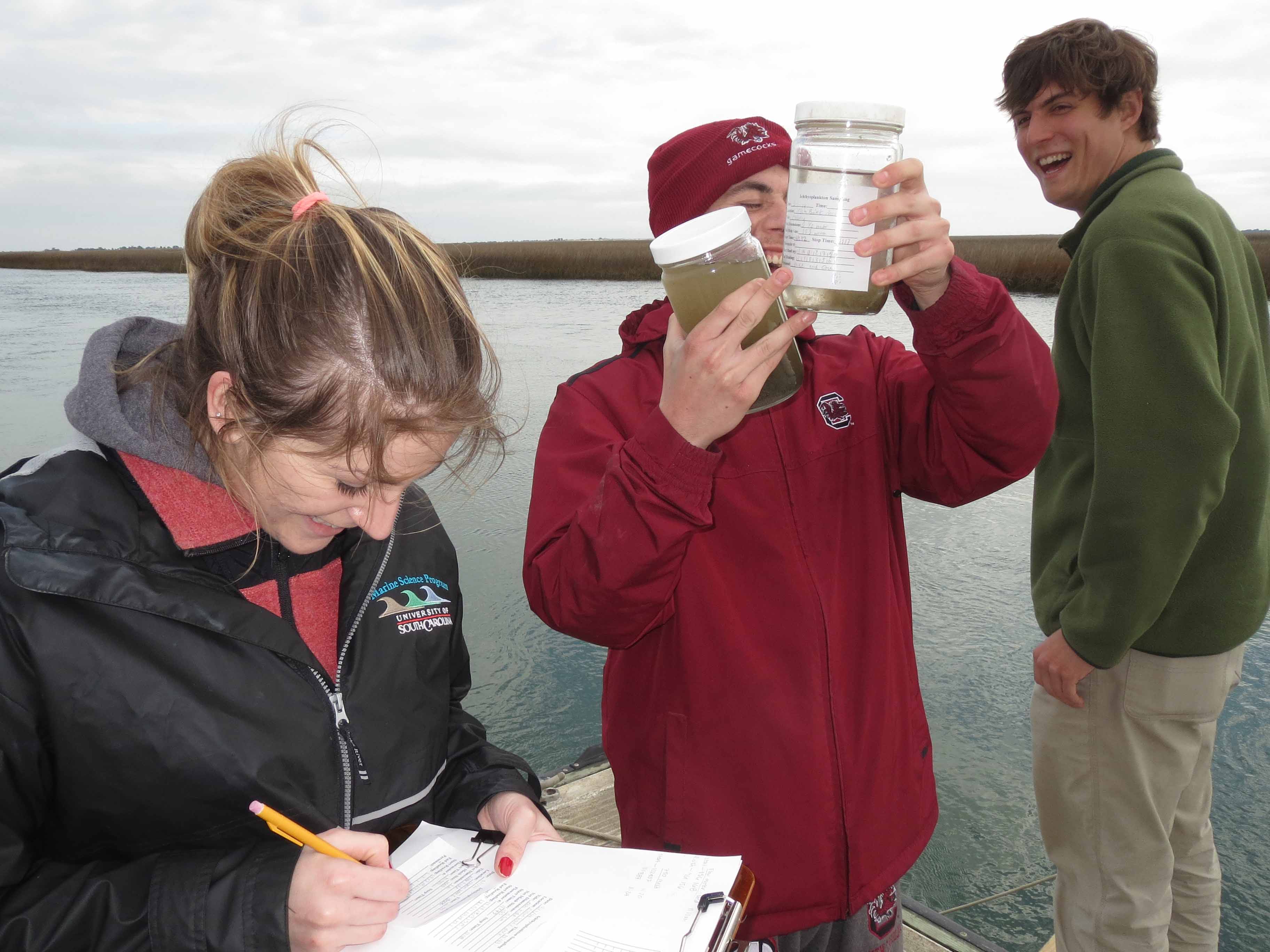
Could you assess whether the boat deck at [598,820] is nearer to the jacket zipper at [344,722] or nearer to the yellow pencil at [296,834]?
the jacket zipper at [344,722]

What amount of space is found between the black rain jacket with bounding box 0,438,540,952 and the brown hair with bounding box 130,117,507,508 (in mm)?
177

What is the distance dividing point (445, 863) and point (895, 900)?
2.82 feet

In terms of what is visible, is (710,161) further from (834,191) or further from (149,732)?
(149,732)

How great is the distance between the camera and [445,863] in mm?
1076

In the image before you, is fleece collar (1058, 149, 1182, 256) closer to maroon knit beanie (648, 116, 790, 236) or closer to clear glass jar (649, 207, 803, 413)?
maroon knit beanie (648, 116, 790, 236)

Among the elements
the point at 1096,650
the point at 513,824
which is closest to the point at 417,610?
the point at 513,824

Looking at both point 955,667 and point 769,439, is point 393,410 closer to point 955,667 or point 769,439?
point 769,439

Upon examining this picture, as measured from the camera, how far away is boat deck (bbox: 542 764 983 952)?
6.69 ft

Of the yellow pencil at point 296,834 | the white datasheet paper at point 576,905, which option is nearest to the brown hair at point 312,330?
the yellow pencil at point 296,834

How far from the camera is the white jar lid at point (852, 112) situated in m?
1.05

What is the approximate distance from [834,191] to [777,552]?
571 millimetres

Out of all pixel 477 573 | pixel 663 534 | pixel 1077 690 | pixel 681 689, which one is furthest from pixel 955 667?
pixel 663 534

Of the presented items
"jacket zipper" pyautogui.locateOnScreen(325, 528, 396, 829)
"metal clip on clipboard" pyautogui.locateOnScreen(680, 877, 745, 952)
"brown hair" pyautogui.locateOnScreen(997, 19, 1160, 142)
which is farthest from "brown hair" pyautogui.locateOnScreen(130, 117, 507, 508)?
"brown hair" pyautogui.locateOnScreen(997, 19, 1160, 142)

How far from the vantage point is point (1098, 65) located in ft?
6.00
